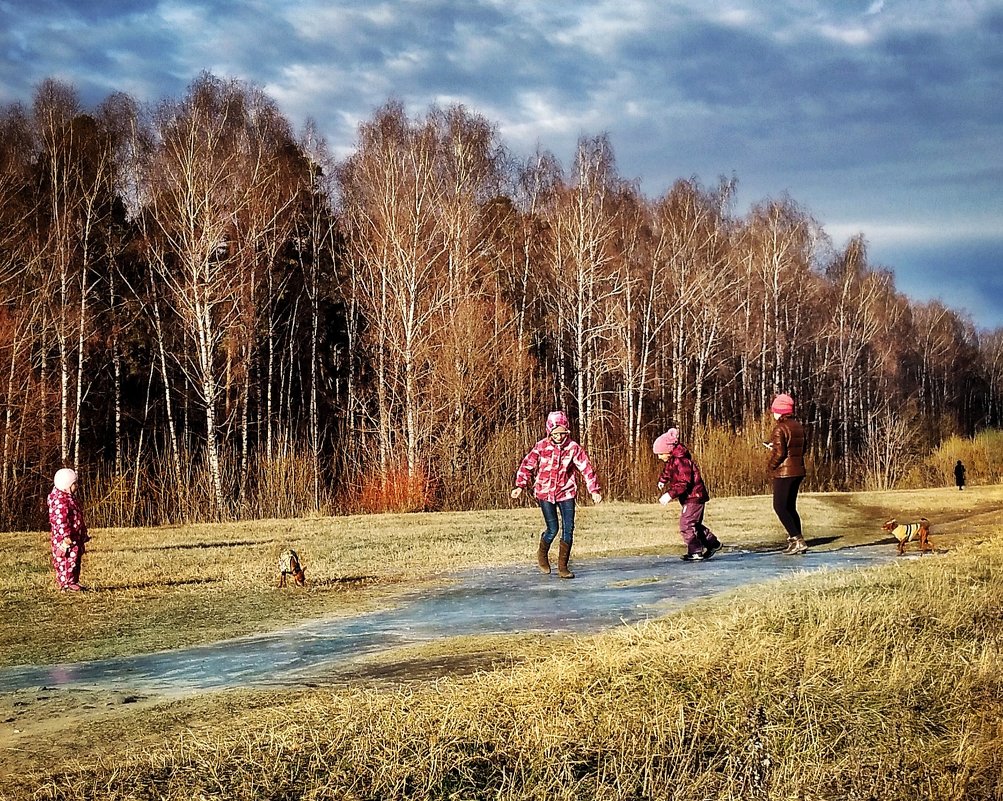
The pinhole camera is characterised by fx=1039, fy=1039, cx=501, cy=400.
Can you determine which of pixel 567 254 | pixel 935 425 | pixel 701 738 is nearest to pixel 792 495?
pixel 701 738

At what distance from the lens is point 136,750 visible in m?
6.28

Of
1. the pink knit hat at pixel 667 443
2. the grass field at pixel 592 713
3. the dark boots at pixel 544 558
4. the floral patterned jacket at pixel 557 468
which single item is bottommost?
the grass field at pixel 592 713

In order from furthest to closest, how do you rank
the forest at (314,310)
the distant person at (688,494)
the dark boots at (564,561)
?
the forest at (314,310) → the distant person at (688,494) → the dark boots at (564,561)

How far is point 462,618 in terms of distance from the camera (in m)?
11.0

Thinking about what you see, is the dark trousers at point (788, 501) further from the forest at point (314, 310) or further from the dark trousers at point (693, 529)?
the forest at point (314, 310)

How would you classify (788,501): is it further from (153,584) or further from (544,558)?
(153,584)

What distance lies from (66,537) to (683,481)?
344 inches

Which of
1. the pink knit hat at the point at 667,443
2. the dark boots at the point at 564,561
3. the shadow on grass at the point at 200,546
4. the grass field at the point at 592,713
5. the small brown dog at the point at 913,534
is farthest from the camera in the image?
the shadow on grass at the point at 200,546

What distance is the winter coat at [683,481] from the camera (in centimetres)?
1572

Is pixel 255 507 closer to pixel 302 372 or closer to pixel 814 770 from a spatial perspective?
pixel 302 372

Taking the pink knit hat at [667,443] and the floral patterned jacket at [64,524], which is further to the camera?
the pink knit hat at [667,443]

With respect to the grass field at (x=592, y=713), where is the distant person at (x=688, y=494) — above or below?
above

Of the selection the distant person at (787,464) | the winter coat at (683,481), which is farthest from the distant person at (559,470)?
the distant person at (787,464)

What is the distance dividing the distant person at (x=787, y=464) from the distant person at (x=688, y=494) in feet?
4.33
